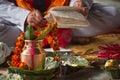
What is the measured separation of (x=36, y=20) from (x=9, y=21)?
431 millimetres

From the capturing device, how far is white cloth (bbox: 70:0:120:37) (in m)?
2.74

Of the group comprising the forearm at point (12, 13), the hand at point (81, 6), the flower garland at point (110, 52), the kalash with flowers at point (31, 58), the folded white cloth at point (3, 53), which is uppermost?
the kalash with flowers at point (31, 58)

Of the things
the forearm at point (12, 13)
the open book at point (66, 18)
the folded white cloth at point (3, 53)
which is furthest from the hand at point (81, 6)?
the folded white cloth at point (3, 53)

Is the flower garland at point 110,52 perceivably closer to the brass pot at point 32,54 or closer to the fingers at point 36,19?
the fingers at point 36,19

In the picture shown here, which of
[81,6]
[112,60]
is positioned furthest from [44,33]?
[81,6]

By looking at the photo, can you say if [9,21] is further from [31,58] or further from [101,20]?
[31,58]

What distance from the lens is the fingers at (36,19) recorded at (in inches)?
87.0

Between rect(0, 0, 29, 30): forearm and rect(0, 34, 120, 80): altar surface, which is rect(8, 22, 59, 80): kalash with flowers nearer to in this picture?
rect(0, 34, 120, 80): altar surface

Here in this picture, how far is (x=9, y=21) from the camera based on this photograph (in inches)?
101

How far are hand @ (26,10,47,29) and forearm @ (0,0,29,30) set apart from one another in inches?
3.4

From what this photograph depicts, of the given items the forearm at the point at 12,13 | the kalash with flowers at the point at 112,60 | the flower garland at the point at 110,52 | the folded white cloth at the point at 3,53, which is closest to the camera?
the kalash with flowers at the point at 112,60

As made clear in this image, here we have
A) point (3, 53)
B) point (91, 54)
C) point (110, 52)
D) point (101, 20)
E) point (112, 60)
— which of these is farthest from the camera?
point (101, 20)

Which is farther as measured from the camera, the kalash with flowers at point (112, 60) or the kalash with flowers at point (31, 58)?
the kalash with flowers at point (112, 60)

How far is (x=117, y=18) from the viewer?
2828mm
